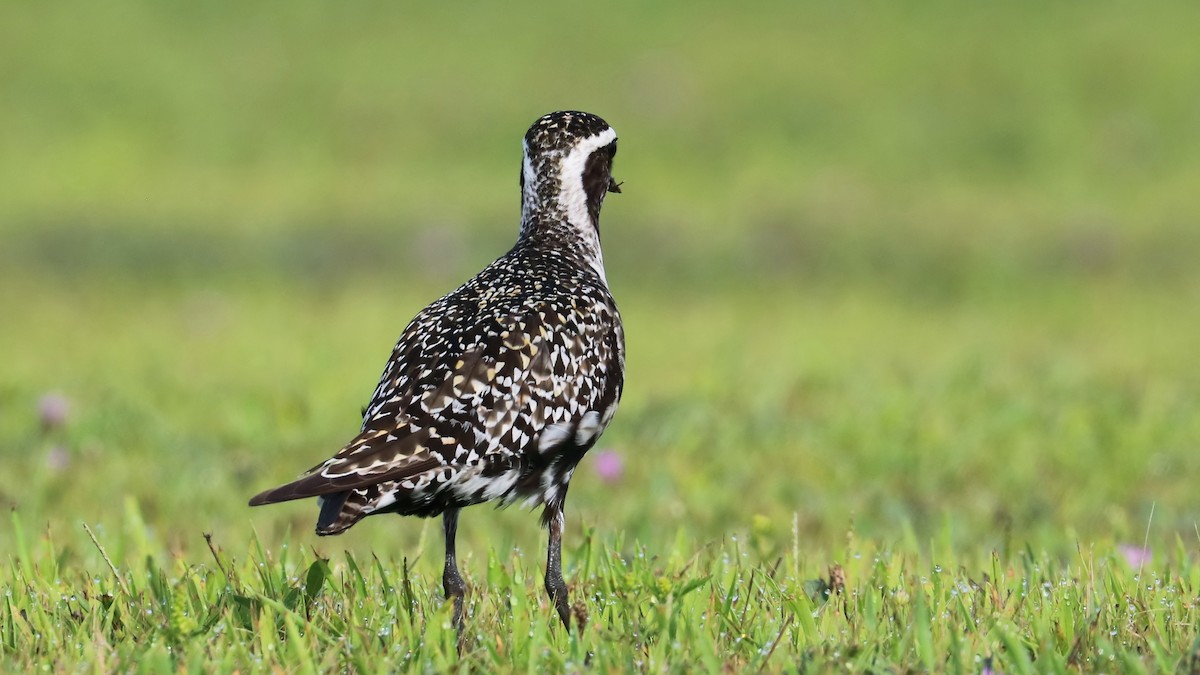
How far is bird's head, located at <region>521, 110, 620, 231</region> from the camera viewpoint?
5.19 m

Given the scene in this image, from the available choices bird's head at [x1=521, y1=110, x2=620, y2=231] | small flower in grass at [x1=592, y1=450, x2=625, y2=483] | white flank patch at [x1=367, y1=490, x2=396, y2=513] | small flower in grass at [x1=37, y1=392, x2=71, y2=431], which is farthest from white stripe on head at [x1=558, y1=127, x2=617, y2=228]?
small flower in grass at [x1=37, y1=392, x2=71, y2=431]

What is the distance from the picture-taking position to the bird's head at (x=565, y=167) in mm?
5188

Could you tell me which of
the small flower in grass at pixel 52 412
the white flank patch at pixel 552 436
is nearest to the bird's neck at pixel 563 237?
the white flank patch at pixel 552 436

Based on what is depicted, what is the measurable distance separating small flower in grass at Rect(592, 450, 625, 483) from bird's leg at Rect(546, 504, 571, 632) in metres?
2.59

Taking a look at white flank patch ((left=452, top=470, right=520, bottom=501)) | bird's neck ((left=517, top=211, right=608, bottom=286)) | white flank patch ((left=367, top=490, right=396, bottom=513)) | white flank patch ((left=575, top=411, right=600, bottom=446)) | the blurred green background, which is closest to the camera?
white flank patch ((left=367, top=490, right=396, bottom=513))

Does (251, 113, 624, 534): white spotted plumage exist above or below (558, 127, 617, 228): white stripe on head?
below

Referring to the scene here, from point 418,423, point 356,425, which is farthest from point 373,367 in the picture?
point 418,423

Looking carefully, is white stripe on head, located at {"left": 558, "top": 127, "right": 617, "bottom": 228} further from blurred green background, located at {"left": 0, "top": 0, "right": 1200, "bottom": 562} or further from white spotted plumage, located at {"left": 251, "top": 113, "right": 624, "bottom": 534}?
blurred green background, located at {"left": 0, "top": 0, "right": 1200, "bottom": 562}

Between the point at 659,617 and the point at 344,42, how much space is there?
14.6 m

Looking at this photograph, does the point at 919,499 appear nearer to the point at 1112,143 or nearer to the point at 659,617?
the point at 659,617

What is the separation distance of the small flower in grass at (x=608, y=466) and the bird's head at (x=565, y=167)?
2.01m

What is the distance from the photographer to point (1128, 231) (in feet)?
47.2

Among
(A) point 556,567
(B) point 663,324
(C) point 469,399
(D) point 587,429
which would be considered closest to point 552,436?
(D) point 587,429

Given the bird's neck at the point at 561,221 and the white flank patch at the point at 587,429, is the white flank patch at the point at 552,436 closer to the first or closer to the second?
the white flank patch at the point at 587,429
